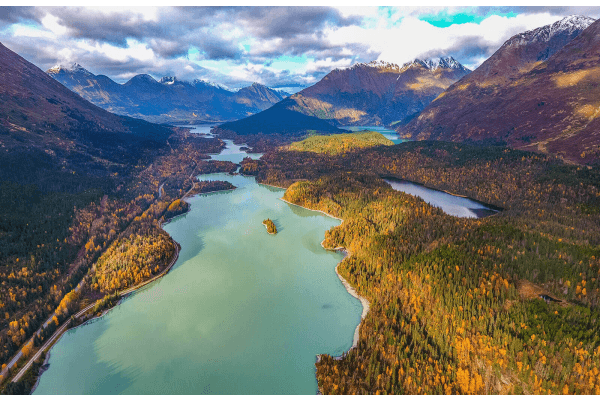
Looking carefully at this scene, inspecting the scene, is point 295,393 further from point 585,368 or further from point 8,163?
point 8,163

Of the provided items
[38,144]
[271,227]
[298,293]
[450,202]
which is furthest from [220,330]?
[38,144]

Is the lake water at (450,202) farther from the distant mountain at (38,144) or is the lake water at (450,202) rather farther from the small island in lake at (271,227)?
the distant mountain at (38,144)

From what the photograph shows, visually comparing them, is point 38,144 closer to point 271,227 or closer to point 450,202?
point 271,227

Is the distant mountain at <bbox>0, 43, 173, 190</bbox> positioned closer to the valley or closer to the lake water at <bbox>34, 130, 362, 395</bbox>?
the valley

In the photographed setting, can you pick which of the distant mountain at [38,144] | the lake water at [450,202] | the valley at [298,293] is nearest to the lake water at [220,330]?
the valley at [298,293]

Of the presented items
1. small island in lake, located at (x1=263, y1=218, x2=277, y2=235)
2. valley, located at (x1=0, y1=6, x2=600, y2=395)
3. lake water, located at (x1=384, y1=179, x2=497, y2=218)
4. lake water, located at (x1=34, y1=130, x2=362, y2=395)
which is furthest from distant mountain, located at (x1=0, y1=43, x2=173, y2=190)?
lake water, located at (x1=384, y1=179, x2=497, y2=218)

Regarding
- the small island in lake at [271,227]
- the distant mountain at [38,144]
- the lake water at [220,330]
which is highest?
the distant mountain at [38,144]

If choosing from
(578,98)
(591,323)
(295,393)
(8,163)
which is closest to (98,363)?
(295,393)
